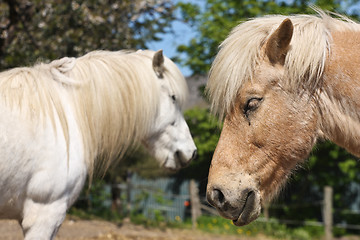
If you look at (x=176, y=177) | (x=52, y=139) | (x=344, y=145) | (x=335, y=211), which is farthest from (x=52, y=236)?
(x=176, y=177)

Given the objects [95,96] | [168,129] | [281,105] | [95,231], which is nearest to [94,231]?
[95,231]

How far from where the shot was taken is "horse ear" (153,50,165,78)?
362cm

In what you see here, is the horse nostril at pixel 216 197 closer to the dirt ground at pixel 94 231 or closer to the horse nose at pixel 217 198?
the horse nose at pixel 217 198

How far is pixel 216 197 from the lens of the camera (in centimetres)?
194

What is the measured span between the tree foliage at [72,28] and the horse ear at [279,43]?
5790mm

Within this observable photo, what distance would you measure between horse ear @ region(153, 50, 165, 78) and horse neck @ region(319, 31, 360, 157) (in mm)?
1921

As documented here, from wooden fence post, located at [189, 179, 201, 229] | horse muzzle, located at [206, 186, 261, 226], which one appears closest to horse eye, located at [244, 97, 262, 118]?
horse muzzle, located at [206, 186, 261, 226]

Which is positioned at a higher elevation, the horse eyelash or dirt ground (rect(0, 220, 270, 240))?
the horse eyelash

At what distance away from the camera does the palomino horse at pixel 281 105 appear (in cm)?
190

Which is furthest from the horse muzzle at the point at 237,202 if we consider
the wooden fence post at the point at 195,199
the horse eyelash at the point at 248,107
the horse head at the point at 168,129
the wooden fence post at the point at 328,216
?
the wooden fence post at the point at 195,199

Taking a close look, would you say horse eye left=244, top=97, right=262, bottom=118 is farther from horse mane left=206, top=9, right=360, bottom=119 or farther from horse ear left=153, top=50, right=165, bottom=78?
horse ear left=153, top=50, right=165, bottom=78

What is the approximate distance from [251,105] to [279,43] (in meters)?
0.34

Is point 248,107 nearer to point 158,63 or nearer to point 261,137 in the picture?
Result: point 261,137

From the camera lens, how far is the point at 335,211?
12.2m
